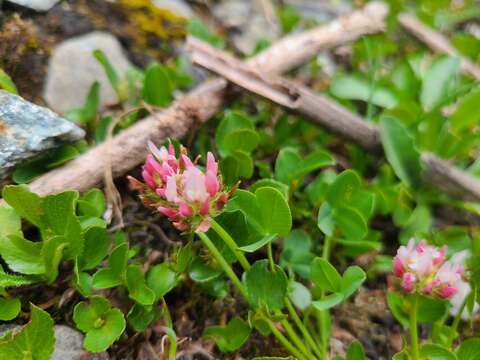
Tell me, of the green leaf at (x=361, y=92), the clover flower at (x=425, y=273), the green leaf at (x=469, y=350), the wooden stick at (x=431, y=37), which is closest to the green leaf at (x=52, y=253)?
the clover flower at (x=425, y=273)

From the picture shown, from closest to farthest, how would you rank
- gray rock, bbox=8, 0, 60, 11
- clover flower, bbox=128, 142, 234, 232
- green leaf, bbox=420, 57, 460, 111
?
clover flower, bbox=128, 142, 234, 232, gray rock, bbox=8, 0, 60, 11, green leaf, bbox=420, 57, 460, 111

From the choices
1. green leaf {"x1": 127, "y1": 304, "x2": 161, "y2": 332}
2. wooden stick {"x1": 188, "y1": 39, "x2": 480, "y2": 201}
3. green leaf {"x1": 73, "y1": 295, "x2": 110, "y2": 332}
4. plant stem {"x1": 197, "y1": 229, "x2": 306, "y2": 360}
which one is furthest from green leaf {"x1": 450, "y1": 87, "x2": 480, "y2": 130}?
green leaf {"x1": 73, "y1": 295, "x2": 110, "y2": 332}

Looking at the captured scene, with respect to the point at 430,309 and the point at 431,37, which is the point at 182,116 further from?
the point at 431,37

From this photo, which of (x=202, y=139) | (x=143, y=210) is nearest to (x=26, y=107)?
(x=143, y=210)

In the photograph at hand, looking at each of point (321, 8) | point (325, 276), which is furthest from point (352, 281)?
point (321, 8)

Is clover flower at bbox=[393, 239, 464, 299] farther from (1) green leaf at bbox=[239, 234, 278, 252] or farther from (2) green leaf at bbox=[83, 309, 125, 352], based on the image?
(2) green leaf at bbox=[83, 309, 125, 352]

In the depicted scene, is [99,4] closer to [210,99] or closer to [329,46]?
[210,99]
